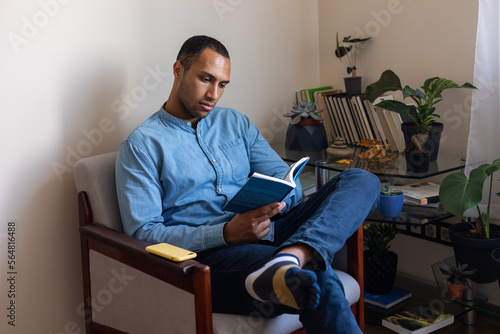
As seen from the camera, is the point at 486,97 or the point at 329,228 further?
the point at 486,97

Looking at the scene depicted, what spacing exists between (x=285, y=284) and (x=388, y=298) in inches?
42.2

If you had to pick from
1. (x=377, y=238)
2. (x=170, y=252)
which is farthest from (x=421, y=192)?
(x=170, y=252)

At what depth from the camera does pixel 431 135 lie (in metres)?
2.09

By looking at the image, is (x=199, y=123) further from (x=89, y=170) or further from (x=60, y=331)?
(x=60, y=331)

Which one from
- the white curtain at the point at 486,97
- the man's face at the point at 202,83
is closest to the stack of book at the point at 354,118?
the white curtain at the point at 486,97

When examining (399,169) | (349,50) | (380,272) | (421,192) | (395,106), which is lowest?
(380,272)

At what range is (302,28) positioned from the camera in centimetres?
268

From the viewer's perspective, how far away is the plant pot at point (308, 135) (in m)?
2.39

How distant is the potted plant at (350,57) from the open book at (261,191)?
986 mm

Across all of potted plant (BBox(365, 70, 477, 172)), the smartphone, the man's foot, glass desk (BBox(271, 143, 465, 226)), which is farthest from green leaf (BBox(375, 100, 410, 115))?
the smartphone

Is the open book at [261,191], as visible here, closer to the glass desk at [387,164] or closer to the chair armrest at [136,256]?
the chair armrest at [136,256]

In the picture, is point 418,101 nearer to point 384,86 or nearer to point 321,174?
point 384,86

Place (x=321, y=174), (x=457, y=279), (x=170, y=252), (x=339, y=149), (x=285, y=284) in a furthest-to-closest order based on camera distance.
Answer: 1. (x=339, y=149)
2. (x=321, y=174)
3. (x=457, y=279)
4. (x=170, y=252)
5. (x=285, y=284)

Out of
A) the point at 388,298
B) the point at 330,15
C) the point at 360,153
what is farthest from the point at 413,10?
the point at 388,298
